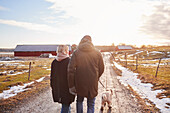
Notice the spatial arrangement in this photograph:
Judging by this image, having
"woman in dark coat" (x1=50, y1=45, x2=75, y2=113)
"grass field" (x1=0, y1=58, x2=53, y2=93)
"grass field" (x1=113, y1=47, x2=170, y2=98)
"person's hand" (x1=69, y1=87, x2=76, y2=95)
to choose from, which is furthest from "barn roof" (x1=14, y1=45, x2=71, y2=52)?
"person's hand" (x1=69, y1=87, x2=76, y2=95)

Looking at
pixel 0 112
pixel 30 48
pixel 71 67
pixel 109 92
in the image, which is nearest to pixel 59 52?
pixel 71 67

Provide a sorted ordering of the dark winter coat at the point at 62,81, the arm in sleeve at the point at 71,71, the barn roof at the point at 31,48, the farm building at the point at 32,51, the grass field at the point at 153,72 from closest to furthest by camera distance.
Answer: the arm in sleeve at the point at 71,71
the dark winter coat at the point at 62,81
the grass field at the point at 153,72
the farm building at the point at 32,51
the barn roof at the point at 31,48

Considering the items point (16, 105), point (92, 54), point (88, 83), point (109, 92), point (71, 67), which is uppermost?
point (92, 54)

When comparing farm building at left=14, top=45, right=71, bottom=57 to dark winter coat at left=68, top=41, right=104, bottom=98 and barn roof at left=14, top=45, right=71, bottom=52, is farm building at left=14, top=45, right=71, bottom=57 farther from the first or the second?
dark winter coat at left=68, top=41, right=104, bottom=98

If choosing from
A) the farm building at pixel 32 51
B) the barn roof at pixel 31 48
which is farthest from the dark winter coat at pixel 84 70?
the barn roof at pixel 31 48

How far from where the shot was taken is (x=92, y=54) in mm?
3389

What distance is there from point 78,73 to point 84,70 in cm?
16

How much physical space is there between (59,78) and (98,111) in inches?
98.3

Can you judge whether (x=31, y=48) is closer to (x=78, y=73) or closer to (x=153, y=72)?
(x=153, y=72)

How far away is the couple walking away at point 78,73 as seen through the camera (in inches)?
131

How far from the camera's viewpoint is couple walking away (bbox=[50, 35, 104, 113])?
10.9ft

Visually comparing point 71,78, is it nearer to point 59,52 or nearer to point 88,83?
point 88,83

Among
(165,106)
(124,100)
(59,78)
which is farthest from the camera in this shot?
(124,100)

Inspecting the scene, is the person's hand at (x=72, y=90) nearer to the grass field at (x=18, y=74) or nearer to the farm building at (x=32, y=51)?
the grass field at (x=18, y=74)
